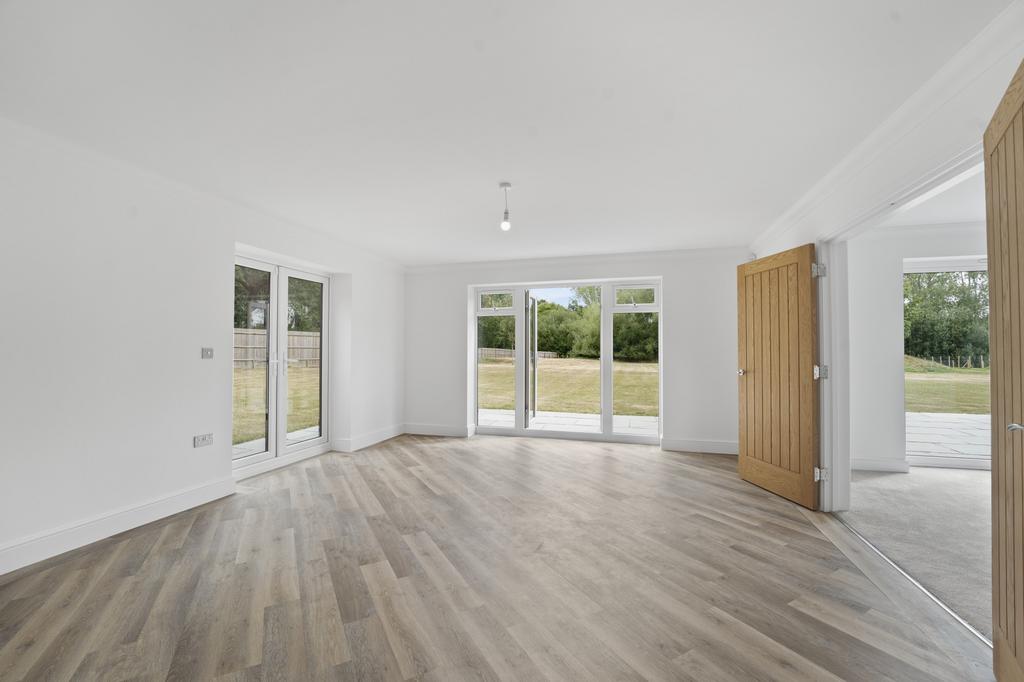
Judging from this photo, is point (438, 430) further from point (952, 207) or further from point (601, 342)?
point (952, 207)

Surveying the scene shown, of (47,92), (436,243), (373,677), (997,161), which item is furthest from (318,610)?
(436,243)

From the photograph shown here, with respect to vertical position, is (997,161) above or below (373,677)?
above

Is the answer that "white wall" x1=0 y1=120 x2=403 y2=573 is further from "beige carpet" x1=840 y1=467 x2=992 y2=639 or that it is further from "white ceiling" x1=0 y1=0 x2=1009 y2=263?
"beige carpet" x1=840 y1=467 x2=992 y2=639

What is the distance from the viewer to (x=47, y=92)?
7.59ft

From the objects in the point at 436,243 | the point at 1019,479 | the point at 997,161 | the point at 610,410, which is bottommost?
Result: the point at 610,410

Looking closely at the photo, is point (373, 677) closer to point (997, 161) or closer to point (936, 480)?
point (997, 161)

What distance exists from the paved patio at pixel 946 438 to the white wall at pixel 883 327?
0.57 m

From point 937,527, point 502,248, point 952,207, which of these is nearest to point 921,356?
point 952,207

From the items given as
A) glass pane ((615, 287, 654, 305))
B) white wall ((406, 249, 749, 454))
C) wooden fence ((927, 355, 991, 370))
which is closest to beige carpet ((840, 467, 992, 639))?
wooden fence ((927, 355, 991, 370))

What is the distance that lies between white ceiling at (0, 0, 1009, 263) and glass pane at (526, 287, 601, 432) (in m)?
2.93

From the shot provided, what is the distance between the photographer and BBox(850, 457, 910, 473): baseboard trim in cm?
468

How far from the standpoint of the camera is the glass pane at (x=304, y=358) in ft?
17.2

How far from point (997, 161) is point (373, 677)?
3.03 meters

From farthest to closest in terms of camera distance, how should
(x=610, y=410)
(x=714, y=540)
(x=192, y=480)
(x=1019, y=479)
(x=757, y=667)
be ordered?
(x=610, y=410) → (x=192, y=480) → (x=714, y=540) → (x=757, y=667) → (x=1019, y=479)
